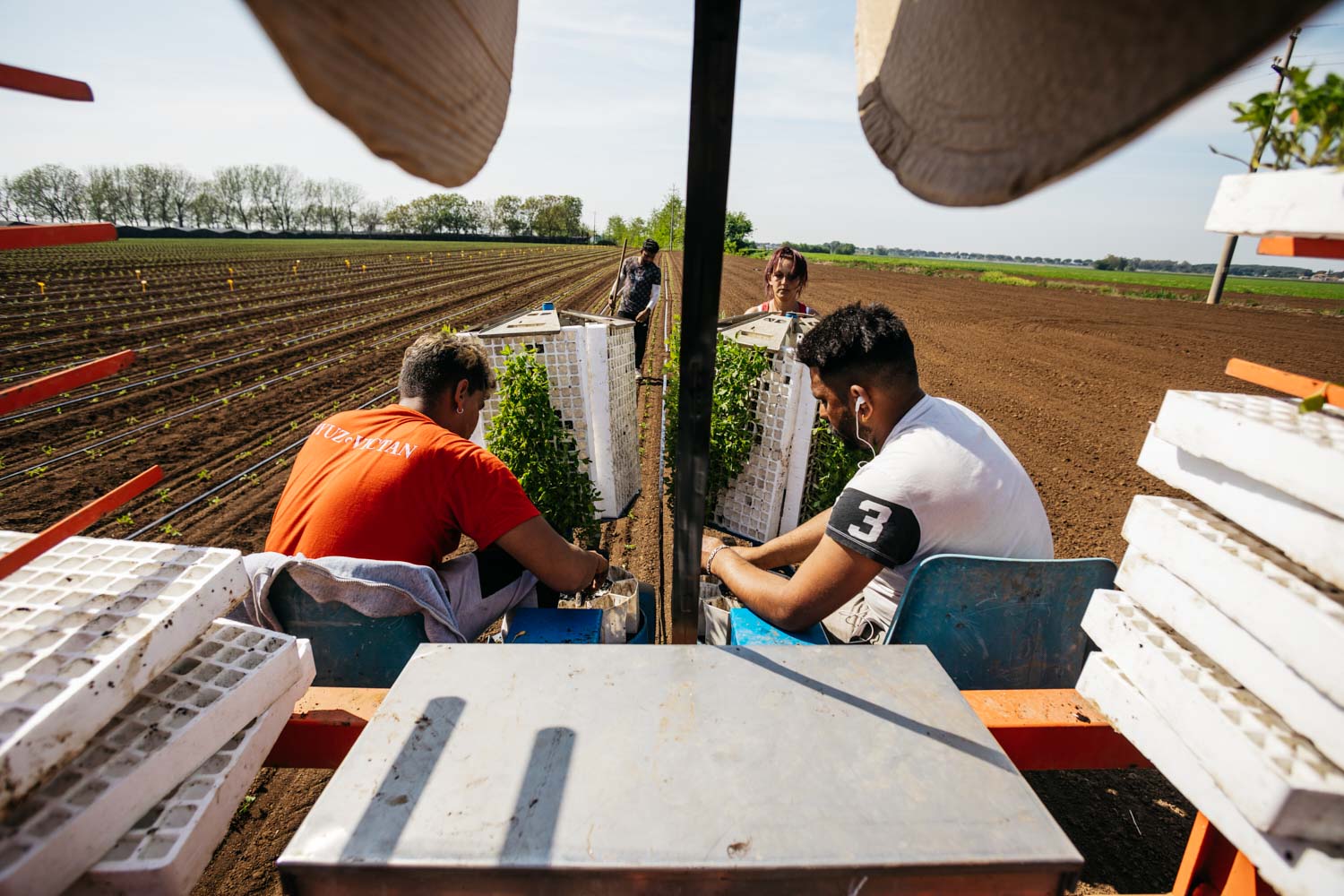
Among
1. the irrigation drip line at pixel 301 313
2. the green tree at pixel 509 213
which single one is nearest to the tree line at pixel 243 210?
the green tree at pixel 509 213

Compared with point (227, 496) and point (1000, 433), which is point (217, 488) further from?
point (1000, 433)

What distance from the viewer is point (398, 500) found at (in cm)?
206

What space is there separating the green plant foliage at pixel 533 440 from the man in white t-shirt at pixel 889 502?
1.37 meters

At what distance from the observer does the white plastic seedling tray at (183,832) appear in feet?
2.78

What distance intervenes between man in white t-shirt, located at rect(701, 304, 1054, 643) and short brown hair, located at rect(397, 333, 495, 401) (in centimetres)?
137

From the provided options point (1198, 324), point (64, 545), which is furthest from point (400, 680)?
point (1198, 324)

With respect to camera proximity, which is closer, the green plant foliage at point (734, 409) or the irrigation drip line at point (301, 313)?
the green plant foliage at point (734, 409)

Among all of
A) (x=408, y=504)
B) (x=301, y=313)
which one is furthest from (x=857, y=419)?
(x=301, y=313)

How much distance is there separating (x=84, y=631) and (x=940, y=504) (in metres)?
2.05

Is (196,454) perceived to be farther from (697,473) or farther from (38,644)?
(697,473)

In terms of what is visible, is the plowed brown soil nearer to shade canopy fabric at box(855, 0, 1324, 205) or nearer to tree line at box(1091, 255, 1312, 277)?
shade canopy fabric at box(855, 0, 1324, 205)

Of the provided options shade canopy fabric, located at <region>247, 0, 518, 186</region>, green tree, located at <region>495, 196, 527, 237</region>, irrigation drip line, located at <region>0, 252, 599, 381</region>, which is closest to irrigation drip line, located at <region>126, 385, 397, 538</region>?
irrigation drip line, located at <region>0, 252, 599, 381</region>

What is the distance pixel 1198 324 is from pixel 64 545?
2947 cm

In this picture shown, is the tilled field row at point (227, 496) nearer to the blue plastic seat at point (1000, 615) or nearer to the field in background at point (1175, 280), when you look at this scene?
the blue plastic seat at point (1000, 615)
